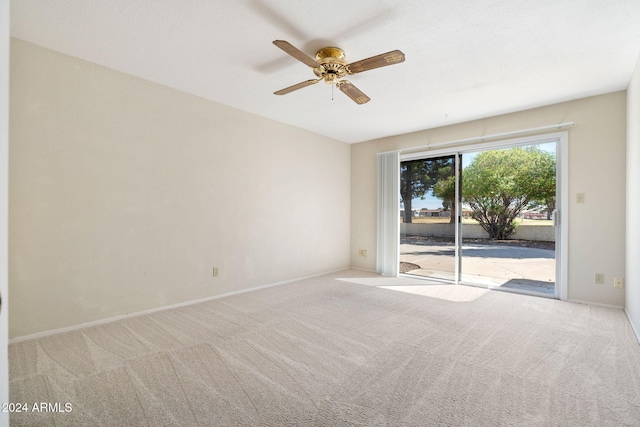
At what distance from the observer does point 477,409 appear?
163cm

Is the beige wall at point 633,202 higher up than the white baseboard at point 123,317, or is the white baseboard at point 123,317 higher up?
the beige wall at point 633,202

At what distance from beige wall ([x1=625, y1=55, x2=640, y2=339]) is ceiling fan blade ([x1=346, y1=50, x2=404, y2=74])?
231 centimetres

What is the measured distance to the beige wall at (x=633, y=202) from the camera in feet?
8.54

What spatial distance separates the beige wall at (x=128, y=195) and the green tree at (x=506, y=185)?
2.96m

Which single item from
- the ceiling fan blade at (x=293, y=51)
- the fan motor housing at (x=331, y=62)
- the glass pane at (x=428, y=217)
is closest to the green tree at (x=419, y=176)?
the glass pane at (x=428, y=217)

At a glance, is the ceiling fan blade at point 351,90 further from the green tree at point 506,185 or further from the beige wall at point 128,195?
the green tree at point 506,185

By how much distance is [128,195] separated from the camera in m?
3.02

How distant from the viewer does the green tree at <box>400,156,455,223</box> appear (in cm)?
483

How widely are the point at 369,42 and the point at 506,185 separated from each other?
3.23m

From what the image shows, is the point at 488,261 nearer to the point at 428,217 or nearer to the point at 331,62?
the point at 428,217
